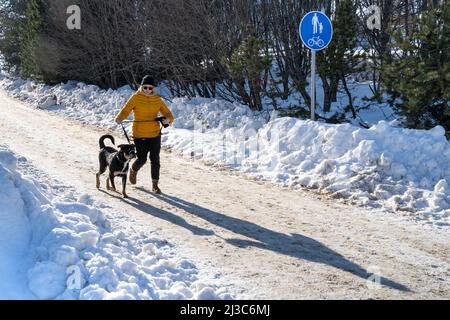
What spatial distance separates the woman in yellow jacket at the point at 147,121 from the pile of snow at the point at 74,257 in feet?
7.87

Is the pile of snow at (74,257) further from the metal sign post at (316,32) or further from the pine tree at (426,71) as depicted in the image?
the pine tree at (426,71)

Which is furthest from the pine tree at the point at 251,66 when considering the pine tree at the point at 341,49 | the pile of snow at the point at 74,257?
the pile of snow at the point at 74,257

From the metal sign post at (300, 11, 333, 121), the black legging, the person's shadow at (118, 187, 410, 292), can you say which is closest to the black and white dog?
the black legging

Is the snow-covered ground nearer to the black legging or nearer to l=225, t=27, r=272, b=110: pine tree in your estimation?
l=225, t=27, r=272, b=110: pine tree

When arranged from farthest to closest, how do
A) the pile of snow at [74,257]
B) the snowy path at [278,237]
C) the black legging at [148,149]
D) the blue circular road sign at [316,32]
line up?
the blue circular road sign at [316,32] → the black legging at [148,149] → the snowy path at [278,237] → the pile of snow at [74,257]

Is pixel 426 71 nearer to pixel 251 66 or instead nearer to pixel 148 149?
pixel 251 66

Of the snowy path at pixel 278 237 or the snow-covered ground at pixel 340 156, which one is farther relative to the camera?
the snow-covered ground at pixel 340 156

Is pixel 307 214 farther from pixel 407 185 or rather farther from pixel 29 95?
pixel 29 95

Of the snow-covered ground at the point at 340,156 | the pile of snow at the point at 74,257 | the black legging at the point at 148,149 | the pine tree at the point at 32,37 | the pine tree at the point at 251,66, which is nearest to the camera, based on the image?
the pile of snow at the point at 74,257

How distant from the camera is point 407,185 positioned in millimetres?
8172

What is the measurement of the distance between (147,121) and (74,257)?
4069mm

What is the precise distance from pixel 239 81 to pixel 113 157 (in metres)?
6.89

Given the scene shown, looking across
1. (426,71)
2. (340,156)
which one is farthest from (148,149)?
(426,71)

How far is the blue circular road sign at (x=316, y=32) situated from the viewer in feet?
34.2
